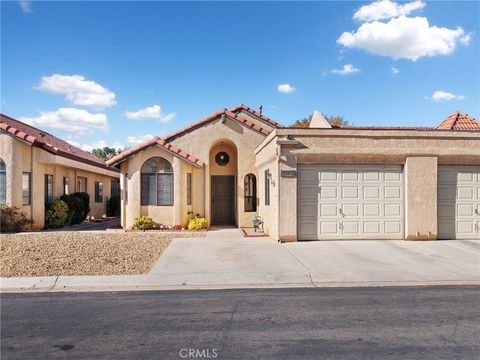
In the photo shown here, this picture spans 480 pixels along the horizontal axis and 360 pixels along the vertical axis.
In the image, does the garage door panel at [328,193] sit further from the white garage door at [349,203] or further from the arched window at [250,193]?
the arched window at [250,193]

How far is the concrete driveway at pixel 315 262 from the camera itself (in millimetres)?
8078

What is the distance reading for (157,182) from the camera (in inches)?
621

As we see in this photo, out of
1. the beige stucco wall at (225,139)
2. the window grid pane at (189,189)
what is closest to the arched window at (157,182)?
the window grid pane at (189,189)

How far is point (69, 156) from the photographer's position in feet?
57.9

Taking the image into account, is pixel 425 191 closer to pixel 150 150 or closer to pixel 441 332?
pixel 441 332

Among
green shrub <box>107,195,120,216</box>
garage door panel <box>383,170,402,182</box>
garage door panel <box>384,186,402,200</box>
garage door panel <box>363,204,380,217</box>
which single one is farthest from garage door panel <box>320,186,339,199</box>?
green shrub <box>107,195,120,216</box>

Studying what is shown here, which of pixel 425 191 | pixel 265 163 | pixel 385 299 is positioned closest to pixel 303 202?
pixel 265 163

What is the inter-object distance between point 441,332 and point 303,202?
24.4 feet

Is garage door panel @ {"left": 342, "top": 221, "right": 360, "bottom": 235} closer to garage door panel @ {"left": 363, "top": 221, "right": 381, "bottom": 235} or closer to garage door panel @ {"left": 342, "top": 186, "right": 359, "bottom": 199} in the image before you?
garage door panel @ {"left": 363, "top": 221, "right": 381, "bottom": 235}

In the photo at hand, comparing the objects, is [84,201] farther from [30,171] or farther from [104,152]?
[104,152]

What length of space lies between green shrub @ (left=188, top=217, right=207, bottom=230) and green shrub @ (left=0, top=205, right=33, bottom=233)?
257 inches

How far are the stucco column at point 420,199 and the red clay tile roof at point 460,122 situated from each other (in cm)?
700

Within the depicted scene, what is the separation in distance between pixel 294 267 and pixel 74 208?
12841mm

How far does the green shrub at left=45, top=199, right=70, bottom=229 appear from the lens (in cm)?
1614
